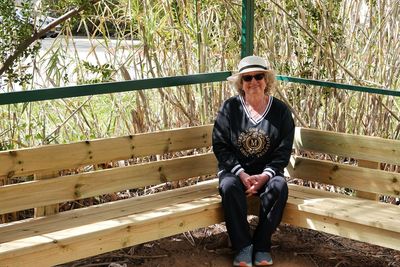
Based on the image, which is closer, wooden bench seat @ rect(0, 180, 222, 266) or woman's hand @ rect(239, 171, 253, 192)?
wooden bench seat @ rect(0, 180, 222, 266)

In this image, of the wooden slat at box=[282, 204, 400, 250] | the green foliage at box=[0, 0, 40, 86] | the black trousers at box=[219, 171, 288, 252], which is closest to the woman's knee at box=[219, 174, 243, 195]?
the black trousers at box=[219, 171, 288, 252]

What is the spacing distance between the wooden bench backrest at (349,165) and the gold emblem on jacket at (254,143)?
439mm

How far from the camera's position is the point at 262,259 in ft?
12.3

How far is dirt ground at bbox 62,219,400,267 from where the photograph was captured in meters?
3.98

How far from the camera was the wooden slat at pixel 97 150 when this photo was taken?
11.4 feet

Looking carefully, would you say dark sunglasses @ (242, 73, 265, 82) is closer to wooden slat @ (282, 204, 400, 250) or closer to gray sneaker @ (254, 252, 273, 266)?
wooden slat @ (282, 204, 400, 250)

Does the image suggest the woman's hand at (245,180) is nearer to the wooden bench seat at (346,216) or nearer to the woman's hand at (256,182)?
the woman's hand at (256,182)

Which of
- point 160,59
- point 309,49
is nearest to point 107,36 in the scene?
point 160,59

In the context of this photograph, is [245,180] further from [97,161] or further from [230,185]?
[97,161]

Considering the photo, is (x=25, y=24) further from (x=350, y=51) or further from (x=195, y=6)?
(x=350, y=51)

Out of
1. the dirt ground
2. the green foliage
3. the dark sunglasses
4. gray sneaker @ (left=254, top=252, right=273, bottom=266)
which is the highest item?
the green foliage

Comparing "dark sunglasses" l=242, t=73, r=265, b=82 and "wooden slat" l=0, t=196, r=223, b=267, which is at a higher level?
"dark sunglasses" l=242, t=73, r=265, b=82

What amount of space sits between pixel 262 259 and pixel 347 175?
2.40ft

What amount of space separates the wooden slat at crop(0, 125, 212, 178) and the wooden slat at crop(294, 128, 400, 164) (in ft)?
1.97
